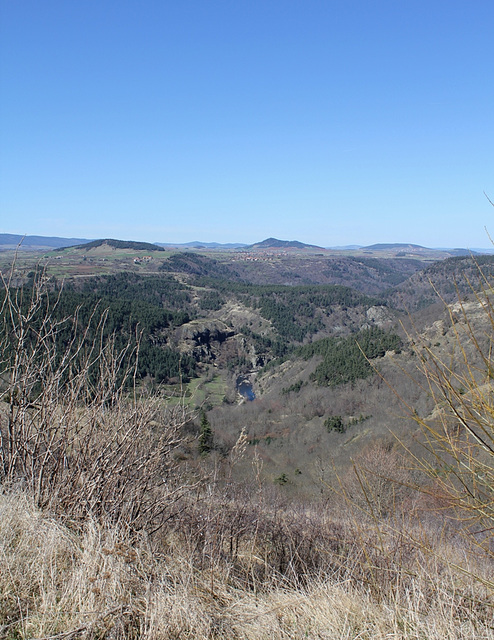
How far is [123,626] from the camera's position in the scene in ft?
8.87

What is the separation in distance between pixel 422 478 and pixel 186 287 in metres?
151

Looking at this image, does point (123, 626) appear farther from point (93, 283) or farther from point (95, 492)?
point (93, 283)

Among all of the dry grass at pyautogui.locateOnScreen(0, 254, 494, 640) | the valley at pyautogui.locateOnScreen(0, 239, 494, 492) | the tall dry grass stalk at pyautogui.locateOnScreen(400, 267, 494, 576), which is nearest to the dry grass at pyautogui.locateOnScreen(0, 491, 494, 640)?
the dry grass at pyautogui.locateOnScreen(0, 254, 494, 640)

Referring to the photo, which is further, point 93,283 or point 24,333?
point 93,283

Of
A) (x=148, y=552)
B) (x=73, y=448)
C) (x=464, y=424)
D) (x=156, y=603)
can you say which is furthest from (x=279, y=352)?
(x=464, y=424)

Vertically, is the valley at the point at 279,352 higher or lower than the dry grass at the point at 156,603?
lower

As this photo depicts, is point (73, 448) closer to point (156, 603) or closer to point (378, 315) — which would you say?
point (156, 603)

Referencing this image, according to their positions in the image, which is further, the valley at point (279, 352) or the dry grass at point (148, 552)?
the valley at point (279, 352)

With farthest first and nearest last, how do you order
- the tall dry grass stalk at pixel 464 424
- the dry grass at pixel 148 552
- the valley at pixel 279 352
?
1. the valley at pixel 279 352
2. the dry grass at pixel 148 552
3. the tall dry grass stalk at pixel 464 424

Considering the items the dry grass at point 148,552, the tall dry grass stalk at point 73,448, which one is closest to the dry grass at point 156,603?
the dry grass at point 148,552

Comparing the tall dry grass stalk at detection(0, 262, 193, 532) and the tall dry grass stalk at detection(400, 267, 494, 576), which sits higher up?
the tall dry grass stalk at detection(400, 267, 494, 576)

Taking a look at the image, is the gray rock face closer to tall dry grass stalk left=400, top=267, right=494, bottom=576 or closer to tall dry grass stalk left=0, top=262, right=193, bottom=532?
tall dry grass stalk left=0, top=262, right=193, bottom=532

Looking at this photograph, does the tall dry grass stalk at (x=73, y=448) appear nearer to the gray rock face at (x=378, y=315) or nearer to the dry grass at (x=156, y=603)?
the dry grass at (x=156, y=603)

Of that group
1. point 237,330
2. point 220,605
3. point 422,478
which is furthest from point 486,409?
point 237,330
